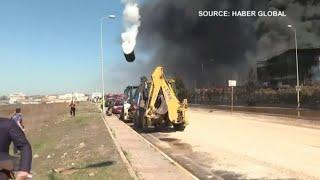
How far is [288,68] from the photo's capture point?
9369cm

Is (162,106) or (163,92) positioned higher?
(163,92)

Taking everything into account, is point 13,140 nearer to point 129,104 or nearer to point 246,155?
point 246,155

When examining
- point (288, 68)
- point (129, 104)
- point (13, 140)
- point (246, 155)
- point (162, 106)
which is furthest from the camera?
point (288, 68)

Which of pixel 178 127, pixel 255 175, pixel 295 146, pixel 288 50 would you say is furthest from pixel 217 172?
pixel 288 50

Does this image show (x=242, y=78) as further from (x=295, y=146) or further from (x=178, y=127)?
(x=295, y=146)

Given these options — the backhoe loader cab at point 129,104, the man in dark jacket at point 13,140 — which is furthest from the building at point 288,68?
the man in dark jacket at point 13,140

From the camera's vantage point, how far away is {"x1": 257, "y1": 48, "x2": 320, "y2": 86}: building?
8712 cm

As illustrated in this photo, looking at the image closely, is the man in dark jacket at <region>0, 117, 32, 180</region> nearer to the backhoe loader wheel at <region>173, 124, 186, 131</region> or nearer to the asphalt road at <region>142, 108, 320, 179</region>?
the asphalt road at <region>142, 108, 320, 179</region>

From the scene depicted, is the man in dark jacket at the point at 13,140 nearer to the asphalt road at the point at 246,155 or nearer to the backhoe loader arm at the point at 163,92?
the asphalt road at the point at 246,155

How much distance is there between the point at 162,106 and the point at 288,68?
2582 inches

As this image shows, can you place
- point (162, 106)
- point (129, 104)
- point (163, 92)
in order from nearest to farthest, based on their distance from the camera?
1. point (163, 92)
2. point (162, 106)
3. point (129, 104)

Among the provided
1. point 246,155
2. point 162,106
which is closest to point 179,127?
point 162,106

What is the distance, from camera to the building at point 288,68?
87125mm

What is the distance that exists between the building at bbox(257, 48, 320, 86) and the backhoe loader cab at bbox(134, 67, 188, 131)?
53.7 metres
